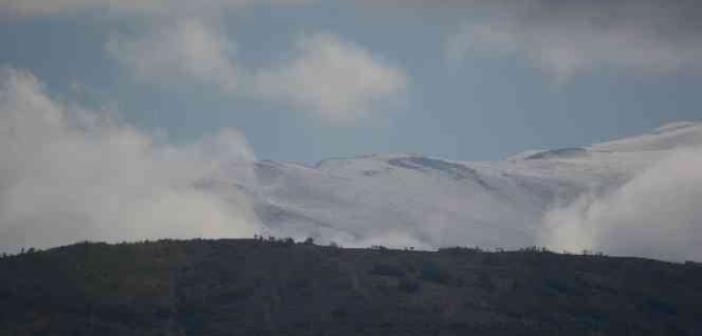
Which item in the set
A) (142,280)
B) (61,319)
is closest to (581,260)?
(142,280)

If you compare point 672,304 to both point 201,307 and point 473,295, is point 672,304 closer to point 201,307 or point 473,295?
point 473,295

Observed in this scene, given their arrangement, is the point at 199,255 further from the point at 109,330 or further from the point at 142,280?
the point at 109,330

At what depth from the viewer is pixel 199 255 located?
13525 centimetres

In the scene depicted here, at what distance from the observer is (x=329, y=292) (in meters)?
125

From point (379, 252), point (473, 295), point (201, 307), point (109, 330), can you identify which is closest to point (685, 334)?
point (473, 295)

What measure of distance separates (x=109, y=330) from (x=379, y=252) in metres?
36.5

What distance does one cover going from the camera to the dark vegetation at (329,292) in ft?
381

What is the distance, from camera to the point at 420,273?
438ft

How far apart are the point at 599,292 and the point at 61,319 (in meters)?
50.6

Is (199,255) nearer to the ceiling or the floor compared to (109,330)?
nearer to the ceiling

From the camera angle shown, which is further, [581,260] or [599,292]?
[581,260]

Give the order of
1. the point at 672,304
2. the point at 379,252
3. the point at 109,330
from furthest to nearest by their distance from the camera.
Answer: the point at 379,252 → the point at 672,304 → the point at 109,330

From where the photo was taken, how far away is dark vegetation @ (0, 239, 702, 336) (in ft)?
381

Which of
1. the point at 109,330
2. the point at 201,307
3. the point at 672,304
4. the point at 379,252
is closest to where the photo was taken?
the point at 109,330
